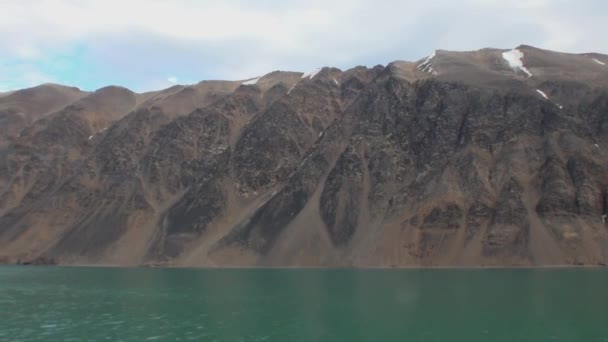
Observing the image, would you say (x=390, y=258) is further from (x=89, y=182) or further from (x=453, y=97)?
(x=89, y=182)

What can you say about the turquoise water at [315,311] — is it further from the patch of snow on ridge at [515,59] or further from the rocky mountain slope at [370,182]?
the patch of snow on ridge at [515,59]

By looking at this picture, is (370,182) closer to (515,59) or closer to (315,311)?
(515,59)

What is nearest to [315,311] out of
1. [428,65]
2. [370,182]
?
[370,182]

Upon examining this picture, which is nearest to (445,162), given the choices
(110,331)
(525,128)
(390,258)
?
(525,128)

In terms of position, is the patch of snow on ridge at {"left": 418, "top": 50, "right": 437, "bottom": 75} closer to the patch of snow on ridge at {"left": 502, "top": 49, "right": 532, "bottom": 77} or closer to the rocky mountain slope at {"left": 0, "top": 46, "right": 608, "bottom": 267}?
the rocky mountain slope at {"left": 0, "top": 46, "right": 608, "bottom": 267}

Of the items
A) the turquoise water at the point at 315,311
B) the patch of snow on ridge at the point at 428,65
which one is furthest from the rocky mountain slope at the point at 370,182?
the turquoise water at the point at 315,311

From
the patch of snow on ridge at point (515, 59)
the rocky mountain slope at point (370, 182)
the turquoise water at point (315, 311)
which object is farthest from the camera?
the patch of snow on ridge at point (515, 59)
